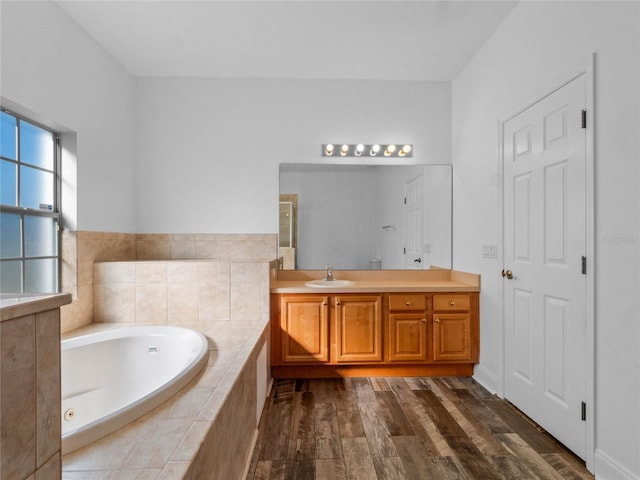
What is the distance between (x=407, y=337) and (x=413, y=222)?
1055 mm

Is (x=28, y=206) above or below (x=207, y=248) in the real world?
above

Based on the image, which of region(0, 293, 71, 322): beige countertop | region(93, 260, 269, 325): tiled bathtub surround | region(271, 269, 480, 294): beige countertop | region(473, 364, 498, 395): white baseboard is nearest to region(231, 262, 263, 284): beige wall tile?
region(93, 260, 269, 325): tiled bathtub surround

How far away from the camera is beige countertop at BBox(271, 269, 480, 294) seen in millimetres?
2898

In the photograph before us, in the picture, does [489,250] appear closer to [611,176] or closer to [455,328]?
[455,328]

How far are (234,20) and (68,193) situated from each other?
5.37ft

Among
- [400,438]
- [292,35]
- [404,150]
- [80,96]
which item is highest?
[292,35]

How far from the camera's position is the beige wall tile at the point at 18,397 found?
0.52 m

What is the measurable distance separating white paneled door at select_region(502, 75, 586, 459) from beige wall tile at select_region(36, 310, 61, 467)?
213 cm

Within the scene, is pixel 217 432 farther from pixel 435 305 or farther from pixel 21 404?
pixel 435 305

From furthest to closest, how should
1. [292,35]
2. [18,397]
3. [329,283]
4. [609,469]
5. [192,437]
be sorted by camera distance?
[329,283] < [292,35] < [609,469] < [192,437] < [18,397]

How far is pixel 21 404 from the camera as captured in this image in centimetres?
55

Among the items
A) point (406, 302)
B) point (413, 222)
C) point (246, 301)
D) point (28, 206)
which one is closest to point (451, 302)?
point (406, 302)

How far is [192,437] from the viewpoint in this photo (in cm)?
106

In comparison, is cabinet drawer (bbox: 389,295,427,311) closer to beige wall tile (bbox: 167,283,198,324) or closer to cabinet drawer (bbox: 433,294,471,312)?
cabinet drawer (bbox: 433,294,471,312)
